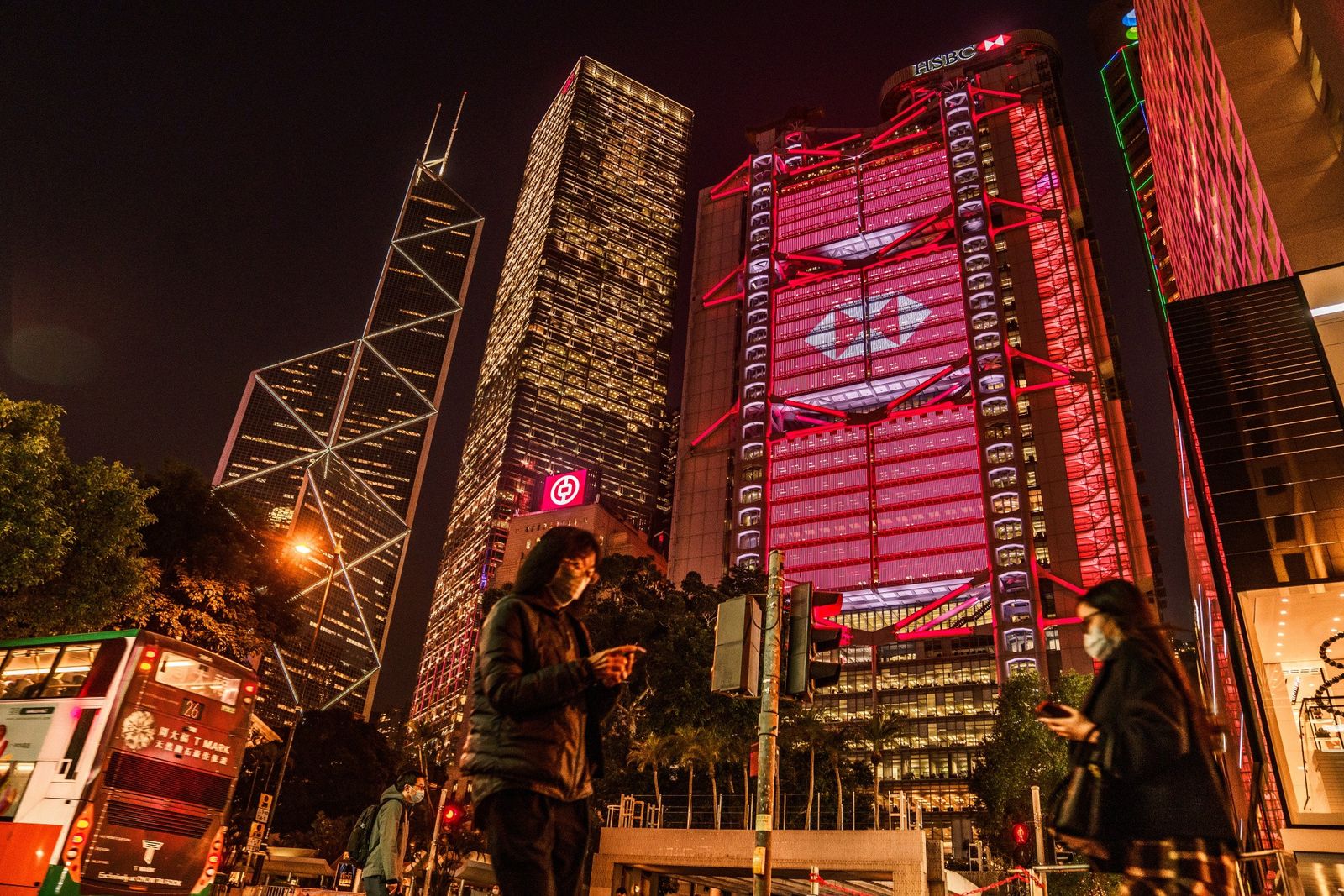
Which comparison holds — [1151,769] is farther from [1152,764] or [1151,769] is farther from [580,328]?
[580,328]

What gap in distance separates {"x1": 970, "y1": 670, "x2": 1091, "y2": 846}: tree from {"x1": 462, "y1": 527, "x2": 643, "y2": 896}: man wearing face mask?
113 ft

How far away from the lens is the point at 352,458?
94312 millimetres

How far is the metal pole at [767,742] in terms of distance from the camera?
312 inches

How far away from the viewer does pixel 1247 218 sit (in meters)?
18.9

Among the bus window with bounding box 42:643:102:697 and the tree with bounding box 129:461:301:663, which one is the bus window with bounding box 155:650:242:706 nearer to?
the bus window with bounding box 42:643:102:697

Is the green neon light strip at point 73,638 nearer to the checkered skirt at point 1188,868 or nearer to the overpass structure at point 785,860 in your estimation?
the checkered skirt at point 1188,868

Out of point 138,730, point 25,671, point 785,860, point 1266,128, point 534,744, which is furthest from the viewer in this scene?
point 785,860

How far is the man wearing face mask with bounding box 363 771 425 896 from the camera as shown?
24.0ft

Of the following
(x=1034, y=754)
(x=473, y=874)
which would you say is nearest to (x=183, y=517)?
(x=473, y=874)

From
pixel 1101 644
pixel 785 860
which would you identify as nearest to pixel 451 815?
pixel 785 860

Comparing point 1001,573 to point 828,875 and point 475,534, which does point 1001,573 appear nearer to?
point 828,875

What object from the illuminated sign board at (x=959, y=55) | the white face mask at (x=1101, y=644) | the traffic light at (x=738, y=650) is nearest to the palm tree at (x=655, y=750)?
the traffic light at (x=738, y=650)

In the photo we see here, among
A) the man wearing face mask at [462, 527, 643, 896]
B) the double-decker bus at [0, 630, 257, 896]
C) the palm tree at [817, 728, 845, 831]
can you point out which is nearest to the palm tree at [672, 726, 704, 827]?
the palm tree at [817, 728, 845, 831]

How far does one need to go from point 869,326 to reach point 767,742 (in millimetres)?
83784
